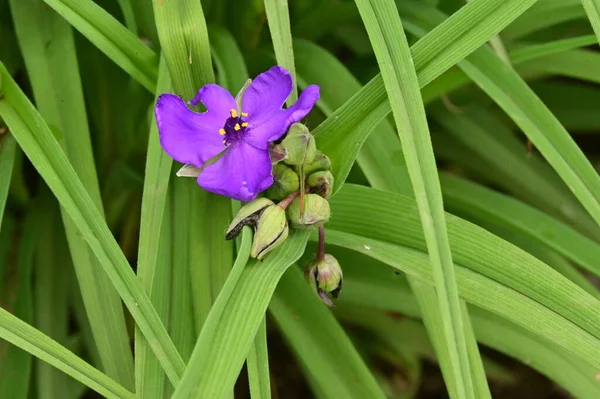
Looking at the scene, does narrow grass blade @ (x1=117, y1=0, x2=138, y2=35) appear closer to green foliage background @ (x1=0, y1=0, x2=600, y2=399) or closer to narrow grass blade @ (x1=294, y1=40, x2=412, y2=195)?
green foliage background @ (x1=0, y1=0, x2=600, y2=399)

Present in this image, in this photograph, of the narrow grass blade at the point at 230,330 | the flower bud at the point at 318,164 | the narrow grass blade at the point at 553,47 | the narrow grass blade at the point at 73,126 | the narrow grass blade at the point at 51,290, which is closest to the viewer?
the narrow grass blade at the point at 230,330

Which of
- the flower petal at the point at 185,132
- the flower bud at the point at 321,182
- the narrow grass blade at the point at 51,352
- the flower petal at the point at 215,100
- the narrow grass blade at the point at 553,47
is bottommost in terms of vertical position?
the narrow grass blade at the point at 51,352

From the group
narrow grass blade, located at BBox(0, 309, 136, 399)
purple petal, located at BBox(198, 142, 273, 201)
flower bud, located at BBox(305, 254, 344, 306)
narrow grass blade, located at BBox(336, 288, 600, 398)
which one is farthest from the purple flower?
narrow grass blade, located at BBox(336, 288, 600, 398)

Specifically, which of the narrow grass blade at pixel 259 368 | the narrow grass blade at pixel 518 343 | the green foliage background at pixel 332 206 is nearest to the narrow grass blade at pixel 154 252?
the green foliage background at pixel 332 206

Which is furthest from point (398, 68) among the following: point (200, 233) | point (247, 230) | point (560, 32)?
point (560, 32)

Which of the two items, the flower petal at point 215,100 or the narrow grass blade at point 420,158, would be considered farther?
the flower petal at point 215,100

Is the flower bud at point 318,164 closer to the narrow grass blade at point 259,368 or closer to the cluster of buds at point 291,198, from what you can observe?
the cluster of buds at point 291,198
